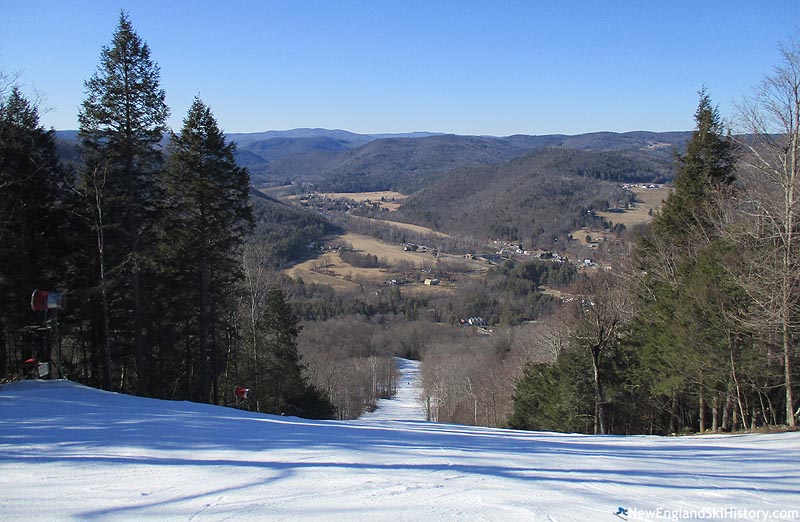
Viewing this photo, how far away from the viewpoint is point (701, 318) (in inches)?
517

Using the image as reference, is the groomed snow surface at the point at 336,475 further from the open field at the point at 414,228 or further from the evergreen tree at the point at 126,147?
the open field at the point at 414,228

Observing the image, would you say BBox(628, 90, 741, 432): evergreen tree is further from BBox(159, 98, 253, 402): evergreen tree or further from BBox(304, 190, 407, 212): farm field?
BBox(304, 190, 407, 212): farm field

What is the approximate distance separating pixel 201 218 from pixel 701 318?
14488mm

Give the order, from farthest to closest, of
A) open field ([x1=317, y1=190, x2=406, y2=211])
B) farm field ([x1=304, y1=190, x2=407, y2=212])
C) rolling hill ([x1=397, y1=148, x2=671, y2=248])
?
open field ([x1=317, y1=190, x2=406, y2=211]), farm field ([x1=304, y1=190, x2=407, y2=212]), rolling hill ([x1=397, y1=148, x2=671, y2=248])

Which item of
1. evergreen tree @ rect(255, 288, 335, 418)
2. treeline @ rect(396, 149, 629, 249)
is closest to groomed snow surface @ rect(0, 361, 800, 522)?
evergreen tree @ rect(255, 288, 335, 418)

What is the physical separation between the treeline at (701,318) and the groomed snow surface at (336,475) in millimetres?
5211

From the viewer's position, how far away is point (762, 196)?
479 inches

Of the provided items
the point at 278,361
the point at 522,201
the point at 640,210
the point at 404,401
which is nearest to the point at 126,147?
the point at 278,361

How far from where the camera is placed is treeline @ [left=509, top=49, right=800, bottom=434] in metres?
11.4

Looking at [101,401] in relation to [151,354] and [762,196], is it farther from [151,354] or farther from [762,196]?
[762,196]

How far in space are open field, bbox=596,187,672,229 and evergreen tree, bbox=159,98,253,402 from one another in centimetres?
8283

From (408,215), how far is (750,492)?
5474 inches

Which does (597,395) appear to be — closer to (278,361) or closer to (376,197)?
(278,361)

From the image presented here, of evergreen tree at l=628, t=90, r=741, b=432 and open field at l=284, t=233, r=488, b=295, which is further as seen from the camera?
open field at l=284, t=233, r=488, b=295
